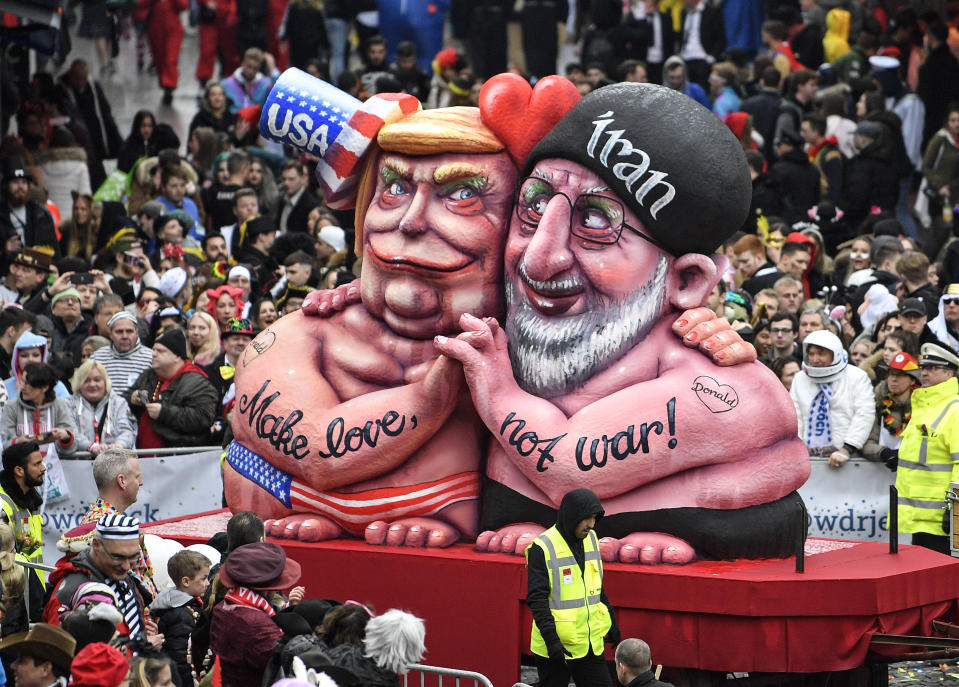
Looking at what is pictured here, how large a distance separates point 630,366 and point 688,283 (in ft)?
1.72

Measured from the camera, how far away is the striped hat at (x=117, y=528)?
7594 mm

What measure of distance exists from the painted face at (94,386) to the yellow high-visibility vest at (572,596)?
4752mm

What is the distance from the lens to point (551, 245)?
29.9ft

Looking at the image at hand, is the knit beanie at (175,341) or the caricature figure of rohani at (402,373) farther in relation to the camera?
the knit beanie at (175,341)

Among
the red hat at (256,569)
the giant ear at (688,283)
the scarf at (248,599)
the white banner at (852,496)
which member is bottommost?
the white banner at (852,496)

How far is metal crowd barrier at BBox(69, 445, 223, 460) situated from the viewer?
12109 millimetres

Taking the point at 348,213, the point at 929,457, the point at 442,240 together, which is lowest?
the point at 348,213

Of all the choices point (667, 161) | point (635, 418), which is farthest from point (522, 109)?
point (635, 418)

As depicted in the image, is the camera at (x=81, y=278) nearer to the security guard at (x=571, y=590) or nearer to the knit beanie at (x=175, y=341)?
the knit beanie at (x=175, y=341)

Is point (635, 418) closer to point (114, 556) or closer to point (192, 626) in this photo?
point (192, 626)

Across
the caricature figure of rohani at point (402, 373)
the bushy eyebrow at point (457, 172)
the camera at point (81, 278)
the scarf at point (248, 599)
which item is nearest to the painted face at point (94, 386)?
the camera at point (81, 278)

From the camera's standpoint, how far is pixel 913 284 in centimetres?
1355

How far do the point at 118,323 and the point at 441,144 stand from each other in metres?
4.07

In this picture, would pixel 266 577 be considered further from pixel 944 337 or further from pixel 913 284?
pixel 913 284
